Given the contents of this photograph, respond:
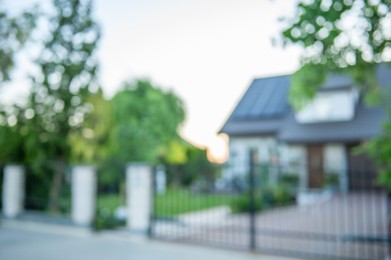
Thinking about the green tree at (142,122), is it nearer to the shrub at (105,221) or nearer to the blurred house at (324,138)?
the shrub at (105,221)

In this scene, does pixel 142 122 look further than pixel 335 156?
A: Yes

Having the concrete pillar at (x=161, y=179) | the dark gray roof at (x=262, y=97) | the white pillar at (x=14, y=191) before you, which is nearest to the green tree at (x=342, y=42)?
the dark gray roof at (x=262, y=97)

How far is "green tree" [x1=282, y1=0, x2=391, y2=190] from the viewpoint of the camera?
91.8 inches

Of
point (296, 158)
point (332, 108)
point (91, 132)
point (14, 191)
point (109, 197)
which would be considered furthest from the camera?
point (296, 158)

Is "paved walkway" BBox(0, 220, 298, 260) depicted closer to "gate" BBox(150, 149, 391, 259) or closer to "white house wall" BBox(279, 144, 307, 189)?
"gate" BBox(150, 149, 391, 259)

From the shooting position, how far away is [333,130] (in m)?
11.4

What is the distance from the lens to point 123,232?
6043 millimetres

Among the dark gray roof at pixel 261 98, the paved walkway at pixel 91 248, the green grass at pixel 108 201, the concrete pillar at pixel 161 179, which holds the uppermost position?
the dark gray roof at pixel 261 98

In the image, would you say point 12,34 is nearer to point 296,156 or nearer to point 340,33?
point 340,33

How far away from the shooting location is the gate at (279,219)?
16.1 feet

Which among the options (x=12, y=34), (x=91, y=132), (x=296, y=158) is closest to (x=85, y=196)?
(x=91, y=132)

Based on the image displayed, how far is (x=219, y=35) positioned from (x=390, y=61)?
1.60 meters

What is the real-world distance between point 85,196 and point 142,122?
988 centimetres

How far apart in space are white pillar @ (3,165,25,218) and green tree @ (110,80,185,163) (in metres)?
2.01
